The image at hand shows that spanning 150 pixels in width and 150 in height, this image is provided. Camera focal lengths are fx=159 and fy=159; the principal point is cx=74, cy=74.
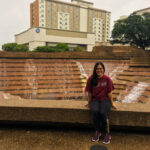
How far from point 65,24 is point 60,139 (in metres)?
81.3

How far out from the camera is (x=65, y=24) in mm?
79625

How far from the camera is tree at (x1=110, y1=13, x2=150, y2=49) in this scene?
108ft

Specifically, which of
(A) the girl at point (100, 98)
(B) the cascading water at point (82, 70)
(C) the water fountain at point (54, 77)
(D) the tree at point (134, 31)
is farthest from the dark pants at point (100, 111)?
(D) the tree at point (134, 31)

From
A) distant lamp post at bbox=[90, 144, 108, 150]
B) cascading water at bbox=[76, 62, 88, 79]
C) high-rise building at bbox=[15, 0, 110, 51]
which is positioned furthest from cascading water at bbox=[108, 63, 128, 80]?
high-rise building at bbox=[15, 0, 110, 51]

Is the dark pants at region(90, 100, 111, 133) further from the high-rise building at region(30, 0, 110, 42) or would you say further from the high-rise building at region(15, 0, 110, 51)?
the high-rise building at region(30, 0, 110, 42)

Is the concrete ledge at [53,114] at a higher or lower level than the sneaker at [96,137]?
higher

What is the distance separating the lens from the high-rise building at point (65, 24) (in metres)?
61.3

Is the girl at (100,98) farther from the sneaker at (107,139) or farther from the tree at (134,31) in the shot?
the tree at (134,31)

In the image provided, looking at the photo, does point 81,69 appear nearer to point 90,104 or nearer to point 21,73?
point 21,73

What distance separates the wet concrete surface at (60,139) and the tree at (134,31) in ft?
112

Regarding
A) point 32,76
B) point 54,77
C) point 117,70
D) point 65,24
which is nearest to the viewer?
point 32,76

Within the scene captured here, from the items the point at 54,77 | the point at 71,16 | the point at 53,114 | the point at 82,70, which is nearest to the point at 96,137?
the point at 53,114

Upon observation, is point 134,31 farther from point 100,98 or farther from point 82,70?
point 100,98

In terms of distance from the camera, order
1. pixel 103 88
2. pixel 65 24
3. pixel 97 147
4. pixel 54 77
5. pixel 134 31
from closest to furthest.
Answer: pixel 97 147, pixel 103 88, pixel 54 77, pixel 134 31, pixel 65 24
